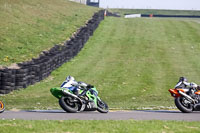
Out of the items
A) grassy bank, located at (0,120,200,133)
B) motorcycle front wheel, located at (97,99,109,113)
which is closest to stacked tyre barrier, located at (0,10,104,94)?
motorcycle front wheel, located at (97,99,109,113)

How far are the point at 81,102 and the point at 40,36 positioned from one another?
24.0 meters

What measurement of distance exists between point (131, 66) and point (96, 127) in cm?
1919

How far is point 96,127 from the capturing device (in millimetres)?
9836

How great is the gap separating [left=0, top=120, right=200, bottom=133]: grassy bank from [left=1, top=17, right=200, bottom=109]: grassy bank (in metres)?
5.88

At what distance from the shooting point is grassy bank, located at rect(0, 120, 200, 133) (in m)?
9.40

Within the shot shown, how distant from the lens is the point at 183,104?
46.1 feet

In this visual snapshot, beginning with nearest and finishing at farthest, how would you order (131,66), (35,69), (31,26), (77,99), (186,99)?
1. (77,99)
2. (186,99)
3. (35,69)
4. (131,66)
5. (31,26)

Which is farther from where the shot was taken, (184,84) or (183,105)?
(184,84)

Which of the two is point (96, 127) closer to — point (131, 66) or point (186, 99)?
point (186, 99)

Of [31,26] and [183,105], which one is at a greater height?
[183,105]

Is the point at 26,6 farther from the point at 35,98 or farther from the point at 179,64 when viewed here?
the point at 35,98

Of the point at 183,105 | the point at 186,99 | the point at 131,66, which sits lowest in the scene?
the point at 131,66

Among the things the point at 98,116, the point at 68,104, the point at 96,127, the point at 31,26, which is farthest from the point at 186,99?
the point at 31,26

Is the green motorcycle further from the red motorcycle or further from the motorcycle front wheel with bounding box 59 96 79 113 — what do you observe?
the red motorcycle
